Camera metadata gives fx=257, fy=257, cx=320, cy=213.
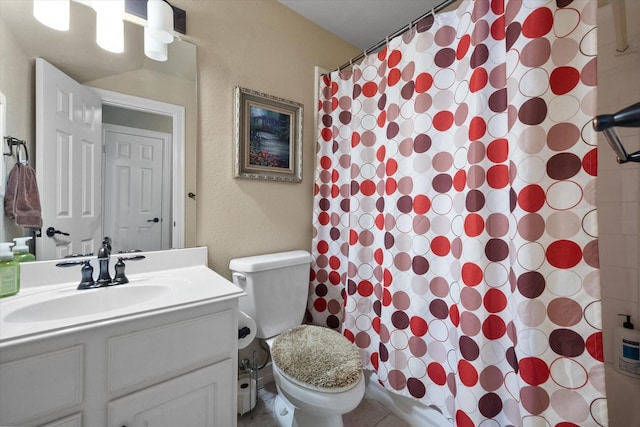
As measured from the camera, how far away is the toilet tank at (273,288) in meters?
1.29

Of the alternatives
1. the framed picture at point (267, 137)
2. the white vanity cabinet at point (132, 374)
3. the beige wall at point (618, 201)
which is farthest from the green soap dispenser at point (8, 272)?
the beige wall at point (618, 201)

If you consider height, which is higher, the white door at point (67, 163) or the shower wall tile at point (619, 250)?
the white door at point (67, 163)

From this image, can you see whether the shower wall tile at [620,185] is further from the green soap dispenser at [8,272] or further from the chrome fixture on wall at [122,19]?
the green soap dispenser at [8,272]

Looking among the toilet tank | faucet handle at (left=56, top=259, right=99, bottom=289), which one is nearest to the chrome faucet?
faucet handle at (left=56, top=259, right=99, bottom=289)

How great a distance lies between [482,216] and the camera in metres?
0.96

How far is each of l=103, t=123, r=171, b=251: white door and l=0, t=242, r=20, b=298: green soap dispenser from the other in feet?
0.92

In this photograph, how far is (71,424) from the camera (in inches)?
24.9

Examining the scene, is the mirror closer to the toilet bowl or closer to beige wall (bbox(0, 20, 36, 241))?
beige wall (bbox(0, 20, 36, 241))

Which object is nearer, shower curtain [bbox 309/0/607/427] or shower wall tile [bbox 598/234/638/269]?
shower curtain [bbox 309/0/607/427]

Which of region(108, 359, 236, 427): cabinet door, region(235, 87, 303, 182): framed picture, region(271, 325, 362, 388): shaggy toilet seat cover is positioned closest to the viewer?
region(108, 359, 236, 427): cabinet door

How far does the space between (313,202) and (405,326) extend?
92cm

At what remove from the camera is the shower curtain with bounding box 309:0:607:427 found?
0.76 m

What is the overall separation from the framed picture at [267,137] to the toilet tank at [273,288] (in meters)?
0.49

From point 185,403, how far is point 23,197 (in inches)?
36.0
